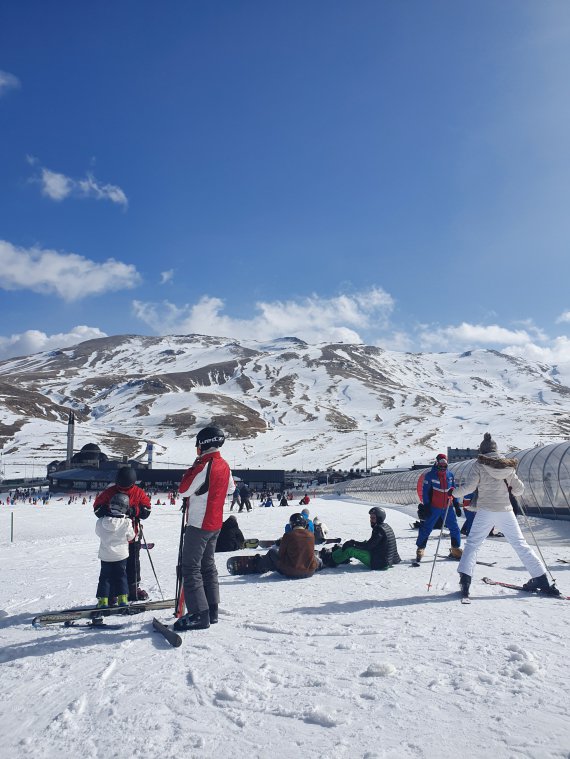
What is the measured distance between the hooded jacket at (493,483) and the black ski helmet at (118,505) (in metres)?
4.49

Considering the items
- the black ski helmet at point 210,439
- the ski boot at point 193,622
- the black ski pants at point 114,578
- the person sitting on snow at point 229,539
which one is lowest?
the person sitting on snow at point 229,539

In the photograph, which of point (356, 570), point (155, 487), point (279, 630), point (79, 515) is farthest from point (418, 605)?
point (155, 487)

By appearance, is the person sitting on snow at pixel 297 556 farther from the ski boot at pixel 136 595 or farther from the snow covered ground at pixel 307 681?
the ski boot at pixel 136 595

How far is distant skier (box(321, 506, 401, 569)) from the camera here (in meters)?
8.88

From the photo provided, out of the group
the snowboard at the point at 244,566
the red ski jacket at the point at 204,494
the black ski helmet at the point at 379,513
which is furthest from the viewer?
the snowboard at the point at 244,566

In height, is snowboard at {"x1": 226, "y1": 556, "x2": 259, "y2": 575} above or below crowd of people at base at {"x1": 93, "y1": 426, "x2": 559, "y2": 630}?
below

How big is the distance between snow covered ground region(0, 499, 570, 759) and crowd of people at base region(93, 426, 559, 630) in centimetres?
41

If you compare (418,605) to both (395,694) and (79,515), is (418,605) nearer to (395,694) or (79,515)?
(395,694)

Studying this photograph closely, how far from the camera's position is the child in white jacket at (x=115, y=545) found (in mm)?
6520

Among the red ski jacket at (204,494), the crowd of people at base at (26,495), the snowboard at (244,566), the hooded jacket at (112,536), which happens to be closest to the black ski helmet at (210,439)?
the red ski jacket at (204,494)

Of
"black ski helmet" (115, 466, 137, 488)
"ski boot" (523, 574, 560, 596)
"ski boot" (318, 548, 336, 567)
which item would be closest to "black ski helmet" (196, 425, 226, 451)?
"black ski helmet" (115, 466, 137, 488)

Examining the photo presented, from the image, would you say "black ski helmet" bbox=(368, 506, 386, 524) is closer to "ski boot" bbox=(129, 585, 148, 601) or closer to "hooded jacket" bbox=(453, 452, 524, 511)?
"hooded jacket" bbox=(453, 452, 524, 511)

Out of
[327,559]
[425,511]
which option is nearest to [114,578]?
[327,559]

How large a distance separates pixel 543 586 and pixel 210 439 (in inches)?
190
